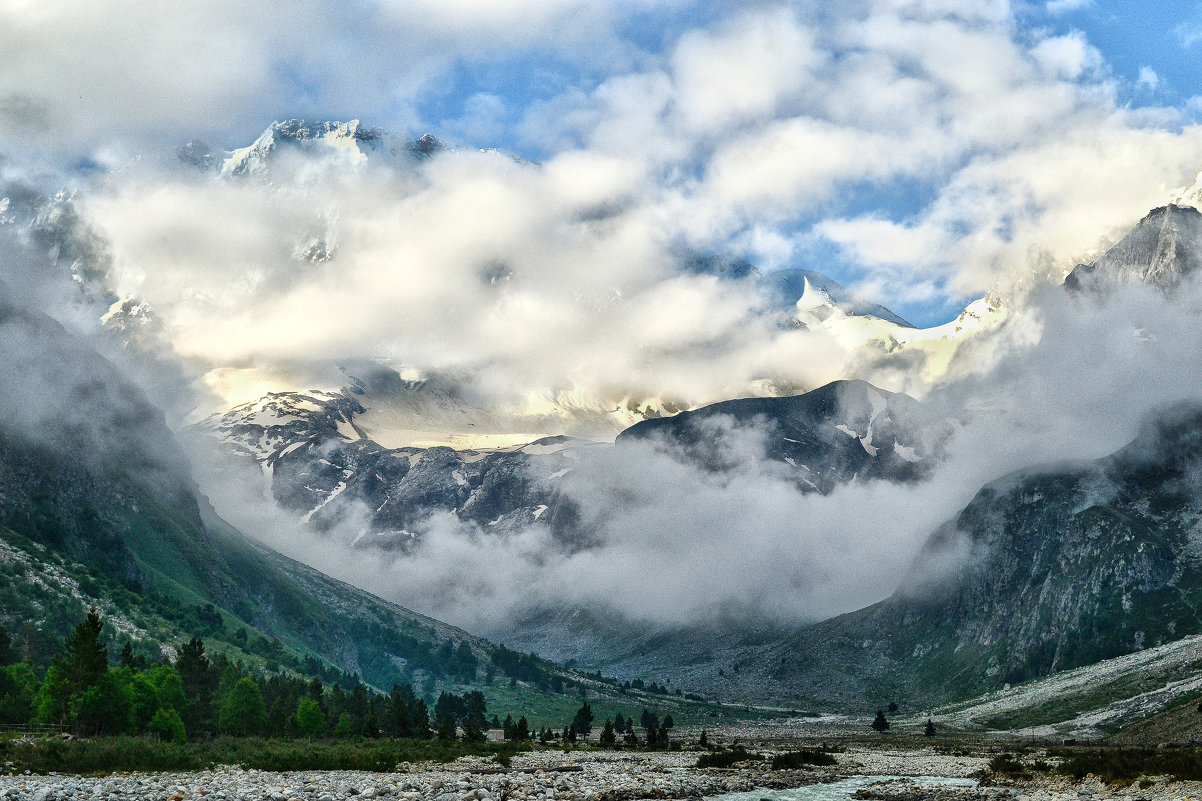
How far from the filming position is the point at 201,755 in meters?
95.9

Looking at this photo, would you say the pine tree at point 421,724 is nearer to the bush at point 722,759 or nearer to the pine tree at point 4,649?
the bush at point 722,759

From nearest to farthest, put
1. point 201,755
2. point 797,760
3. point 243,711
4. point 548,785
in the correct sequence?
point 548,785
point 201,755
point 797,760
point 243,711

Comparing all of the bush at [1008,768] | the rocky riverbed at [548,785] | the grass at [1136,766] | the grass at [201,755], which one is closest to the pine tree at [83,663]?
the grass at [201,755]

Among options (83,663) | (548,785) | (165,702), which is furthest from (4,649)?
(548,785)

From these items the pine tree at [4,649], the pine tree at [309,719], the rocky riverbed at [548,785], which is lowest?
the rocky riverbed at [548,785]

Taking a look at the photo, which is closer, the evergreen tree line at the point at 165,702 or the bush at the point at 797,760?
the evergreen tree line at the point at 165,702

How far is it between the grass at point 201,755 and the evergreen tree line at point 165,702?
12.8 meters

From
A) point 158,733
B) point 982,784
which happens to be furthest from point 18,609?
point 982,784

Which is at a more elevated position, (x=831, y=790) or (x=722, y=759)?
(x=722, y=759)

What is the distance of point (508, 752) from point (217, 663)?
68704mm

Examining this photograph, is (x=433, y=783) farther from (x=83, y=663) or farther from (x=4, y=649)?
(x=4, y=649)

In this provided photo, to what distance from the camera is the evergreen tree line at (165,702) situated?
118 meters

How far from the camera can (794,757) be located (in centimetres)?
13912

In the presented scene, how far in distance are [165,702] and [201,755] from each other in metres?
43.9
